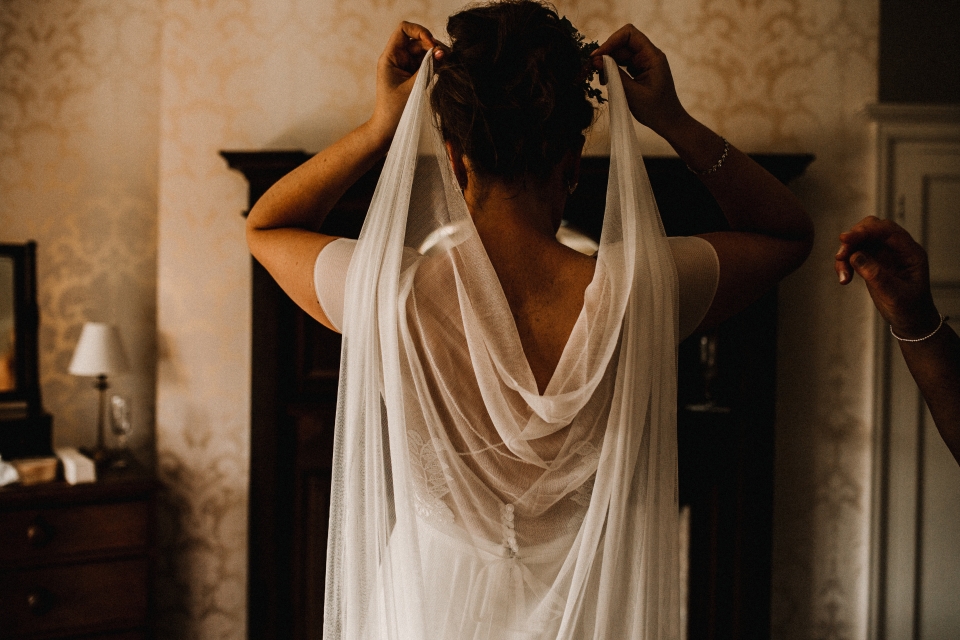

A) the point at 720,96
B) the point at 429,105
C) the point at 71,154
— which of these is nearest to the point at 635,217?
the point at 429,105

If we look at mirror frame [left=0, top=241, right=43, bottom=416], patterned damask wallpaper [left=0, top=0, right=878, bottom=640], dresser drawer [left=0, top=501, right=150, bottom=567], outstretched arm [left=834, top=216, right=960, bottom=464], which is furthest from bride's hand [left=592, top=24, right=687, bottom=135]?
mirror frame [left=0, top=241, right=43, bottom=416]

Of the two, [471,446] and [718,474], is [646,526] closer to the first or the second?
[471,446]

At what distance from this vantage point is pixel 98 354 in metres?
2.11

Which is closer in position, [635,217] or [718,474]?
[635,217]

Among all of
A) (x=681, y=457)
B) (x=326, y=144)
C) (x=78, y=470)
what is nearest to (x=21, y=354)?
(x=78, y=470)

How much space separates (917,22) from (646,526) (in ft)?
8.59

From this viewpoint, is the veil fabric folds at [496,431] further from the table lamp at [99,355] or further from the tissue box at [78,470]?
the table lamp at [99,355]

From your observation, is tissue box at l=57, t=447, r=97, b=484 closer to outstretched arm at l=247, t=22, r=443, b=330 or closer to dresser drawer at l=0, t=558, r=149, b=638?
dresser drawer at l=0, t=558, r=149, b=638

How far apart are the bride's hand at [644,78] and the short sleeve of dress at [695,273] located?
170 mm

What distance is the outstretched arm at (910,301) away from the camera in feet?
2.52

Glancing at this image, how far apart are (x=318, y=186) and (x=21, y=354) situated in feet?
6.79

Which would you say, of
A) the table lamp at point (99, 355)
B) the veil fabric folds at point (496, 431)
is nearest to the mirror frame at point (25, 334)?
the table lamp at point (99, 355)

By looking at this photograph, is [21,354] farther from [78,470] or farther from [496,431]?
[496,431]

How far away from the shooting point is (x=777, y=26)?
7.46 feet
